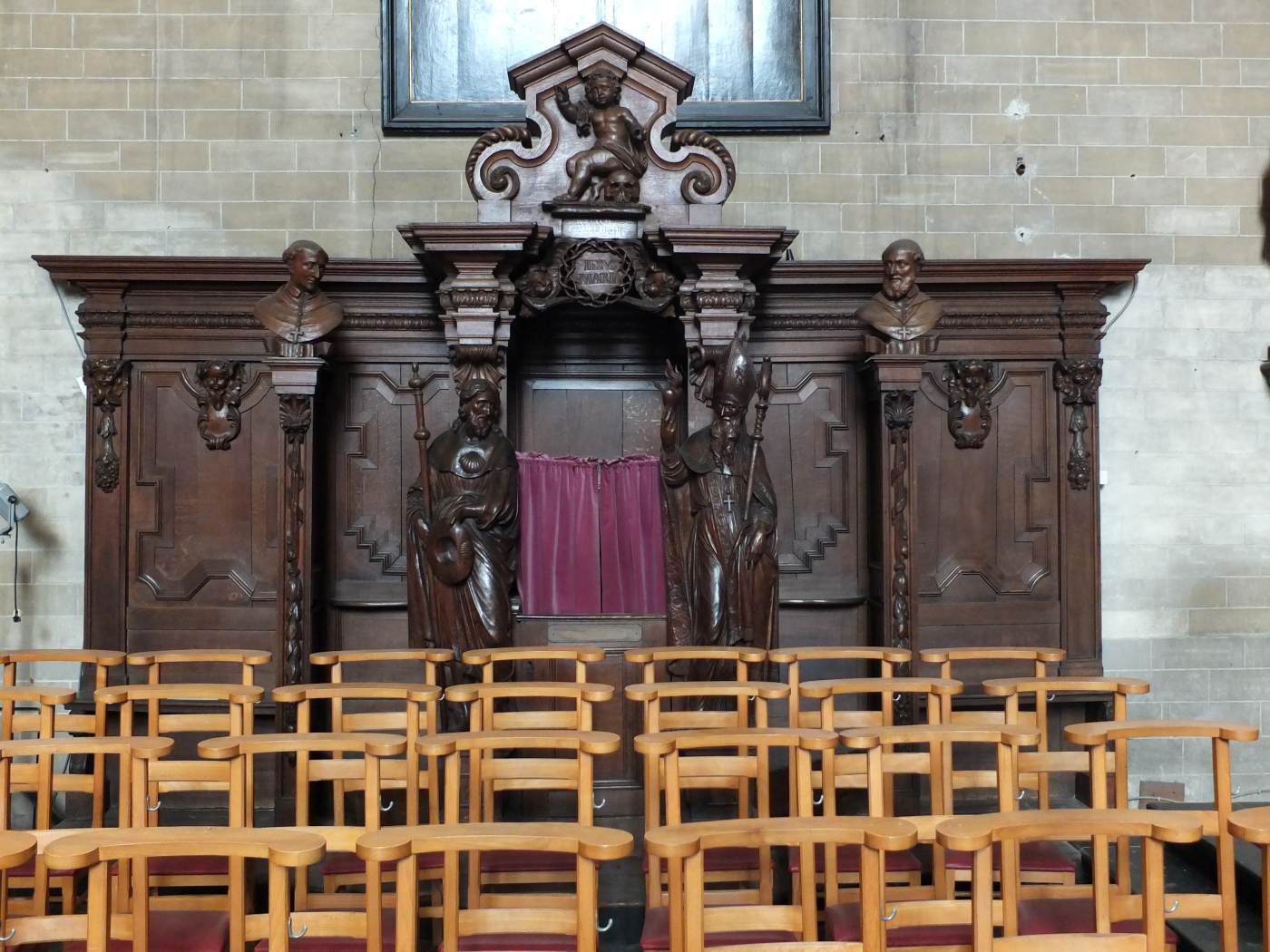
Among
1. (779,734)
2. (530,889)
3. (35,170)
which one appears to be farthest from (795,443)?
(35,170)

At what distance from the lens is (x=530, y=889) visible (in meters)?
4.29

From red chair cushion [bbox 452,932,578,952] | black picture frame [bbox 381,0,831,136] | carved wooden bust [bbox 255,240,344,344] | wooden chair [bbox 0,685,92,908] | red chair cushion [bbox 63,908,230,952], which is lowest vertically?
red chair cushion [bbox 63,908,230,952]

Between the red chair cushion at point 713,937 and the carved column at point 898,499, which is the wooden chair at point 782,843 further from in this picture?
the carved column at point 898,499

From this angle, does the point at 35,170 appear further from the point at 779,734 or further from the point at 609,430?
the point at 779,734

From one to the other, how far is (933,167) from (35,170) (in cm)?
497

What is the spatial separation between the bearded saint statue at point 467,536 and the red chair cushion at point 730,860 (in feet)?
7.07

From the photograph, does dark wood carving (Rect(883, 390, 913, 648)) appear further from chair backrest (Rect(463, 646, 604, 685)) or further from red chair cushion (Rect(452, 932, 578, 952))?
red chair cushion (Rect(452, 932, 578, 952))

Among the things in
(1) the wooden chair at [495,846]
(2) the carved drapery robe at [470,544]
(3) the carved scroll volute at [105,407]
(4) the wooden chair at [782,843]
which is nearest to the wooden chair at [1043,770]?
(4) the wooden chair at [782,843]

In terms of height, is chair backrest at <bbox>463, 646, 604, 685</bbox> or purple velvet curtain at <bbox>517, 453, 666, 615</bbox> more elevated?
purple velvet curtain at <bbox>517, 453, 666, 615</bbox>

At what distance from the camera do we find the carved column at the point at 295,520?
5723mm

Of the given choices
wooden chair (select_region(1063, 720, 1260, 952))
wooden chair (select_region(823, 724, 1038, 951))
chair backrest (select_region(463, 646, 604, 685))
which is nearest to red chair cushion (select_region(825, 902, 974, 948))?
wooden chair (select_region(823, 724, 1038, 951))

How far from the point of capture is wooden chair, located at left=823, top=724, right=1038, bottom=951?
2822mm

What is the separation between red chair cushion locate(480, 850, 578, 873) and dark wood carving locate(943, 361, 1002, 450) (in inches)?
141

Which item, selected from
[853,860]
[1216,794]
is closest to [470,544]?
[853,860]
